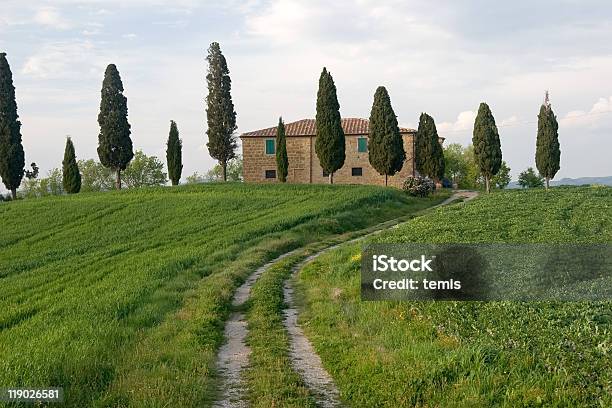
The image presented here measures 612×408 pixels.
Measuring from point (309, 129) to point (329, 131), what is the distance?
1073 cm

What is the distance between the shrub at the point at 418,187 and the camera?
45.3m

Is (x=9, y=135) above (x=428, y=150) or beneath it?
above

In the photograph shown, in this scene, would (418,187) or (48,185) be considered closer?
(418,187)

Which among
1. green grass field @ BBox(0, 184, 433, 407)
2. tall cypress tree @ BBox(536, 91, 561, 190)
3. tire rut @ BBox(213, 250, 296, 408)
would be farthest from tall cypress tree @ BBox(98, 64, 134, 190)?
tire rut @ BBox(213, 250, 296, 408)

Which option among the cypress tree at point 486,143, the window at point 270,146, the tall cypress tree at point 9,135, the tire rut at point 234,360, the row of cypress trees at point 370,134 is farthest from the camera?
the window at point 270,146

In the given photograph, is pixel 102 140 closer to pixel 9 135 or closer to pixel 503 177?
pixel 9 135

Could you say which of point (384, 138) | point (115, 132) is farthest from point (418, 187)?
point (115, 132)

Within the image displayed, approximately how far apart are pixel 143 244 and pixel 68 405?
19.1 m

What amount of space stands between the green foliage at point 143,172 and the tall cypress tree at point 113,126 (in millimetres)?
49903

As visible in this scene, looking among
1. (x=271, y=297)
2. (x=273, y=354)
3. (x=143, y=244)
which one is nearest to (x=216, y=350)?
(x=273, y=354)

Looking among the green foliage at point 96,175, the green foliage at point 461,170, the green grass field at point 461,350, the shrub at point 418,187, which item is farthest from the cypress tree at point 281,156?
the green foliage at point 96,175

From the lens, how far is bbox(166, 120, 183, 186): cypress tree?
5756 centimetres

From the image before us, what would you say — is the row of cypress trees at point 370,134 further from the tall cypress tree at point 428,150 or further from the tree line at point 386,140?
the tall cypress tree at point 428,150

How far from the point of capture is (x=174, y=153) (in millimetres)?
57562
